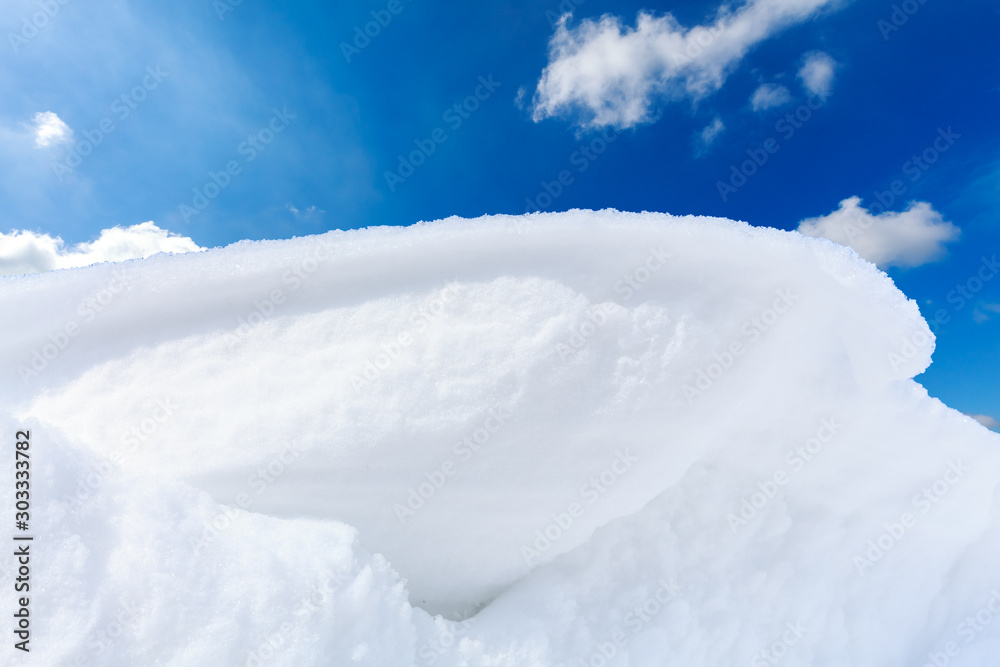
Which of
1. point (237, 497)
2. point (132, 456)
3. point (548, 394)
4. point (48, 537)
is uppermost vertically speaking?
point (548, 394)

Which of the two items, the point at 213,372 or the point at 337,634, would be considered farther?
the point at 213,372

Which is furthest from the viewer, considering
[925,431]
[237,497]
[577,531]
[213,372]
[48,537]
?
[925,431]

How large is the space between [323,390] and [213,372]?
45 cm

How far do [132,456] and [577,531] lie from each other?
1.70m

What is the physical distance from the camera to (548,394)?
2.01m

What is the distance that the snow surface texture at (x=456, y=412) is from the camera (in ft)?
5.74

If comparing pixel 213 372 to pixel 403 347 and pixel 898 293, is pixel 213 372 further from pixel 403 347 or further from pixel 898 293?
pixel 898 293

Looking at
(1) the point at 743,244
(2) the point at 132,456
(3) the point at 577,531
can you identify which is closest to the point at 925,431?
(1) the point at 743,244

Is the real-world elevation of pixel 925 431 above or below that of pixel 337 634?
above

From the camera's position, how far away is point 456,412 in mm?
1957

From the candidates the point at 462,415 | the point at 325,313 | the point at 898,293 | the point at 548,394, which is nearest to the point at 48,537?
the point at 325,313

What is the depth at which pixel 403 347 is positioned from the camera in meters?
2.00

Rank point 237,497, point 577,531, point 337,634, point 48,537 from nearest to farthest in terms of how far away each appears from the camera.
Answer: point 48,537 → point 337,634 → point 237,497 → point 577,531

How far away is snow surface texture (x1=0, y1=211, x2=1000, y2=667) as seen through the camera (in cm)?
175
